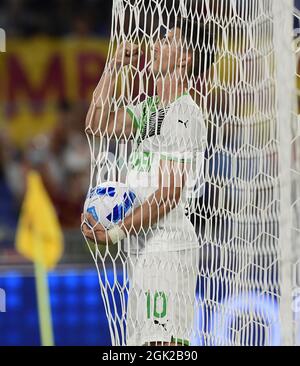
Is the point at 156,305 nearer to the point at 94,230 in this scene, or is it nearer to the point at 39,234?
the point at 94,230

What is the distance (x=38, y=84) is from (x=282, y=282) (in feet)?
16.9

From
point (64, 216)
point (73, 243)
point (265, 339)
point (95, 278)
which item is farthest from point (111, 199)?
point (64, 216)

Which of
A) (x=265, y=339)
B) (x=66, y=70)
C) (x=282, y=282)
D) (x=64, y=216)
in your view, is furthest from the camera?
(x=66, y=70)

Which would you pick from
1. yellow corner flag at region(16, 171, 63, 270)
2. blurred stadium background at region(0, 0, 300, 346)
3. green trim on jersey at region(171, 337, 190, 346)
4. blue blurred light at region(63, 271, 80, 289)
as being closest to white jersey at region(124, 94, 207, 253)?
green trim on jersey at region(171, 337, 190, 346)

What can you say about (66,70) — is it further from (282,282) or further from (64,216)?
(282,282)

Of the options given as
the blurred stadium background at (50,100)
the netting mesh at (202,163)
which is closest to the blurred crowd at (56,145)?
the blurred stadium background at (50,100)

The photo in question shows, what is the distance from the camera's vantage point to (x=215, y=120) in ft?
7.97

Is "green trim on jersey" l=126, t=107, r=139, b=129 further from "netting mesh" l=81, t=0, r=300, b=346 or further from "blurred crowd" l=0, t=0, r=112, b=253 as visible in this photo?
"blurred crowd" l=0, t=0, r=112, b=253

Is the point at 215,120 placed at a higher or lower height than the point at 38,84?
lower

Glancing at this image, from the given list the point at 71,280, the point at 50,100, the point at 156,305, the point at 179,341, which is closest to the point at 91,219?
the point at 156,305

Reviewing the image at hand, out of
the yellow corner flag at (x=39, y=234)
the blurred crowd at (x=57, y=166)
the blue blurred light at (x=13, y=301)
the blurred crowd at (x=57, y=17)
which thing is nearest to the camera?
the blue blurred light at (x=13, y=301)

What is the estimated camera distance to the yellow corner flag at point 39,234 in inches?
185

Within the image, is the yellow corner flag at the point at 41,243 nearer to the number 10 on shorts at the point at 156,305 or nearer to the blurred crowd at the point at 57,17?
the blurred crowd at the point at 57,17

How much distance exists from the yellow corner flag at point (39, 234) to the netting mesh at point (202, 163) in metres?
2.26
